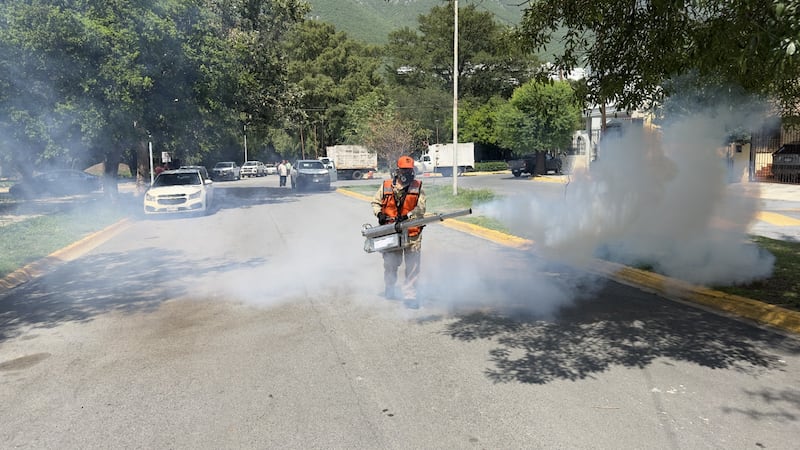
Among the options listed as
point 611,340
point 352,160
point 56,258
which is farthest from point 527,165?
point 611,340

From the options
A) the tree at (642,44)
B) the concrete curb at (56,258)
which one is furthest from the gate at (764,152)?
the concrete curb at (56,258)

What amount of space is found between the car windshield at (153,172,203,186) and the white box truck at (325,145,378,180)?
2735 cm

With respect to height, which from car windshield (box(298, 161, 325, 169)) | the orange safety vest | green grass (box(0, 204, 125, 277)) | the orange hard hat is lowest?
green grass (box(0, 204, 125, 277))

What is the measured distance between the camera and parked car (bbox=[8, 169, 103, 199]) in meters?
29.4

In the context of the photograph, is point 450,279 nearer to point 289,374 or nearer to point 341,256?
point 341,256

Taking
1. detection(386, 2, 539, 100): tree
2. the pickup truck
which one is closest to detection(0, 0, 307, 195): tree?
the pickup truck

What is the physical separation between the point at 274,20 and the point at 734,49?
26.2m

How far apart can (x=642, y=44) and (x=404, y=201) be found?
3089 millimetres

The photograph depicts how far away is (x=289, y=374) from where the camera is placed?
4727 mm

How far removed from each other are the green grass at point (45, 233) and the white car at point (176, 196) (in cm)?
103

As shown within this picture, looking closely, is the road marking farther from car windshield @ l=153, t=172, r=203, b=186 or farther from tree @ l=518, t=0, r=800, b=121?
car windshield @ l=153, t=172, r=203, b=186

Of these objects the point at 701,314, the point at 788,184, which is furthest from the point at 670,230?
the point at 788,184

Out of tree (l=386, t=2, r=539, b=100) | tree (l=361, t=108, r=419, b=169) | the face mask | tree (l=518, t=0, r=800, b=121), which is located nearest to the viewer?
tree (l=518, t=0, r=800, b=121)

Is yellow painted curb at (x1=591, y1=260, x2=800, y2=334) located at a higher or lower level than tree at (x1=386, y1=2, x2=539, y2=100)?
lower
